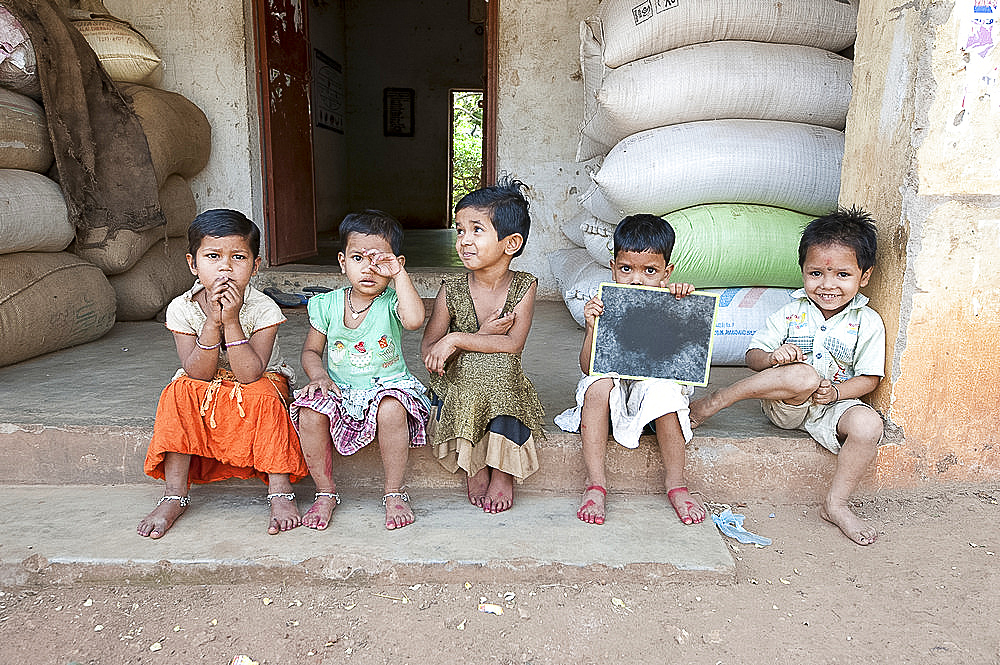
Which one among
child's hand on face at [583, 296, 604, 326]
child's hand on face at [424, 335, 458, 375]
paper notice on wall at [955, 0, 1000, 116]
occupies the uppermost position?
paper notice on wall at [955, 0, 1000, 116]

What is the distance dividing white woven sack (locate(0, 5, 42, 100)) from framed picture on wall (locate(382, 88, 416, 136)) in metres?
8.67

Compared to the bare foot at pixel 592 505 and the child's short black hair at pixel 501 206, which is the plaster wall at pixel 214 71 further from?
the bare foot at pixel 592 505

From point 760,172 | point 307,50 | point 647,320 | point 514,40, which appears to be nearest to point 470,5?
point 307,50

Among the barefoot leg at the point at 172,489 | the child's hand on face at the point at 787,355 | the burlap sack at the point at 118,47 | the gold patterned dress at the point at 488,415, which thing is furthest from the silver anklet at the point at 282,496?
the burlap sack at the point at 118,47

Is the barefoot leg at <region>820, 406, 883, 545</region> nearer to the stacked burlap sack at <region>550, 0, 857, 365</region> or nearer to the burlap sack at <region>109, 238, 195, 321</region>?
the stacked burlap sack at <region>550, 0, 857, 365</region>

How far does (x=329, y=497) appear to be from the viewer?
2061 mm

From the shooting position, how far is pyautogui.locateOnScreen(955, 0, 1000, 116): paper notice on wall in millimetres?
1968

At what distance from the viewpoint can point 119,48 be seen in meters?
4.09

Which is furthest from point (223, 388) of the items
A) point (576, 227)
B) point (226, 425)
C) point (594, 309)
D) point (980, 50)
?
point (576, 227)

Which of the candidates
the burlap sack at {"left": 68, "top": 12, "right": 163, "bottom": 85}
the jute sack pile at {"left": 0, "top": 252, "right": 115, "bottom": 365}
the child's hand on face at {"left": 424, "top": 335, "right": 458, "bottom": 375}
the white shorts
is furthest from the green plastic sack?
the burlap sack at {"left": 68, "top": 12, "right": 163, "bottom": 85}

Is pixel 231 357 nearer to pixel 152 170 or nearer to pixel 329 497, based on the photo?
pixel 329 497

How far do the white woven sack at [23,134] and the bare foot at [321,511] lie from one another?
2245 millimetres

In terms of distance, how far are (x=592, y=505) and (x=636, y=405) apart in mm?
339

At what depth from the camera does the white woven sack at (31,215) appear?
2873mm
